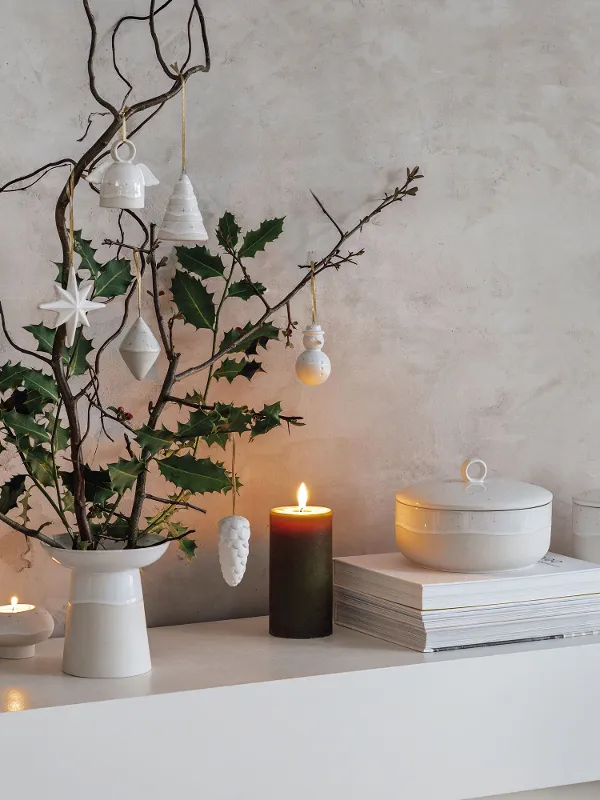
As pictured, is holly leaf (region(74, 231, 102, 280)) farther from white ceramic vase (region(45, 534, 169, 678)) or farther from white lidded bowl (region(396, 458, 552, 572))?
white lidded bowl (region(396, 458, 552, 572))

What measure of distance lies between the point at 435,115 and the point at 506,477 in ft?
1.58

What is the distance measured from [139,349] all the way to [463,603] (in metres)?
0.44

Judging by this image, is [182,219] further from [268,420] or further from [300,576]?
[300,576]

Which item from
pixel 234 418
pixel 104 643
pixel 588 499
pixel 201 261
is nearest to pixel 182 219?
pixel 201 261

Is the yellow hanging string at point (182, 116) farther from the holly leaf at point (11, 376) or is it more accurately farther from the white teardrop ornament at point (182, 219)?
the holly leaf at point (11, 376)

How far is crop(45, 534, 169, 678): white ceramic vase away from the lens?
1.05m

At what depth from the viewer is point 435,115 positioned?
1378mm

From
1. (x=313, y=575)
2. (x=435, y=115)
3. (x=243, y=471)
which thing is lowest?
(x=313, y=575)

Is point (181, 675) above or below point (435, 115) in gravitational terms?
below

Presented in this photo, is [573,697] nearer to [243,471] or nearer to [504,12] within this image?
[243,471]

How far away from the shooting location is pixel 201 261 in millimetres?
1207

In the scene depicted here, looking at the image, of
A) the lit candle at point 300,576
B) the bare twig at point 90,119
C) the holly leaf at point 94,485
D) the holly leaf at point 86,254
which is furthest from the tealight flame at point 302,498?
→ the bare twig at point 90,119

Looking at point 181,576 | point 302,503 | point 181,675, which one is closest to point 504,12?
point 302,503

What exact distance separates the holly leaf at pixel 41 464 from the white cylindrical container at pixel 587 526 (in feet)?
2.26
